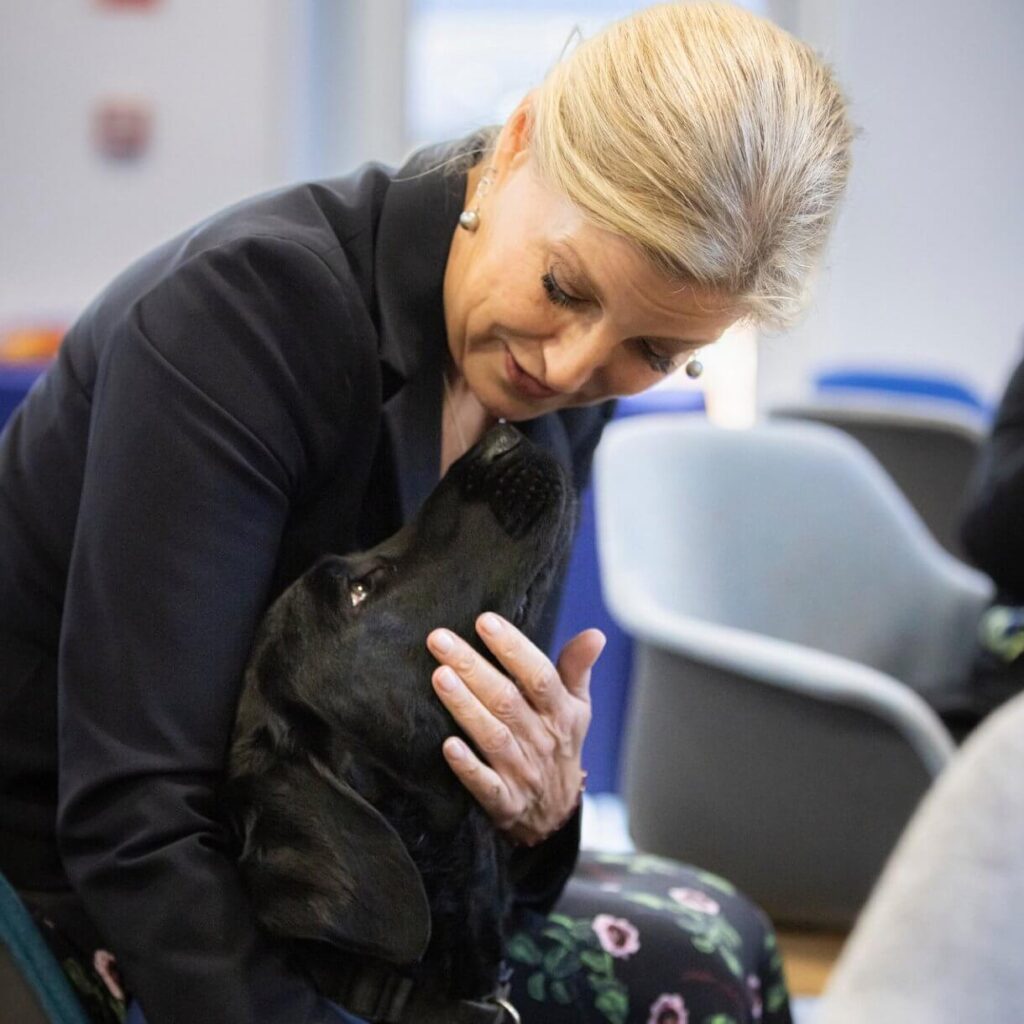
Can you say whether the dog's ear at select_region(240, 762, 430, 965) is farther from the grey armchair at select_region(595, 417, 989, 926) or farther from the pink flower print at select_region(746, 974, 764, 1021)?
the grey armchair at select_region(595, 417, 989, 926)

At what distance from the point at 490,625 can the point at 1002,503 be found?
1.22 meters

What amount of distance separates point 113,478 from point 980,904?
0.72m

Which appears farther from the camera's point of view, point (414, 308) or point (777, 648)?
point (777, 648)

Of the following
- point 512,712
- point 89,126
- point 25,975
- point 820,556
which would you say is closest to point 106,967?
point 25,975

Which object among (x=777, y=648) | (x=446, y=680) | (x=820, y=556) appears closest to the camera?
(x=446, y=680)

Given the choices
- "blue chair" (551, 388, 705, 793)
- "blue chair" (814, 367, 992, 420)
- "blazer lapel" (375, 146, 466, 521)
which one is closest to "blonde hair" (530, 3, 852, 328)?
"blazer lapel" (375, 146, 466, 521)

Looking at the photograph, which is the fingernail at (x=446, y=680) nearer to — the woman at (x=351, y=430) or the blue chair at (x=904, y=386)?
the woman at (x=351, y=430)

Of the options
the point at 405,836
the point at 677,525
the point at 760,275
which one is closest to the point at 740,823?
the point at 677,525

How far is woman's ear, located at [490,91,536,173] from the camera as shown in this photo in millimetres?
1182

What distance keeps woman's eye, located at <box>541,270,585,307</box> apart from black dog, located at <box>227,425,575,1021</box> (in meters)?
0.15

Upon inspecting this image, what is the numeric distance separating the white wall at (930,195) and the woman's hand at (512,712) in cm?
338

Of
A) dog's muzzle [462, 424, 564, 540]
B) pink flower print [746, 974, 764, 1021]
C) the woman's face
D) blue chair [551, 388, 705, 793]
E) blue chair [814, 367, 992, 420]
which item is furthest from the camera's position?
A: blue chair [814, 367, 992, 420]

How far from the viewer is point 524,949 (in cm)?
129

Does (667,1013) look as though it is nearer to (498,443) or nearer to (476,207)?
(498,443)
